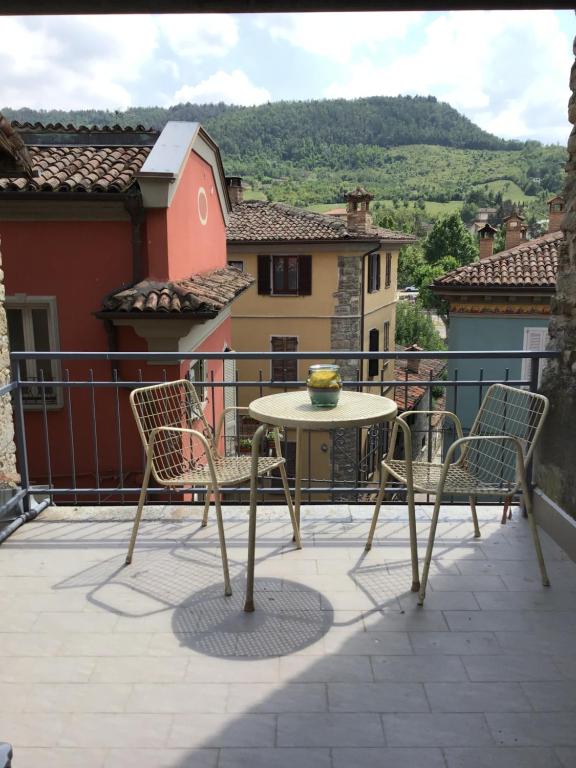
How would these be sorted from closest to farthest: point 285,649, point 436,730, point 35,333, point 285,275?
1. point 436,730
2. point 285,649
3. point 35,333
4. point 285,275

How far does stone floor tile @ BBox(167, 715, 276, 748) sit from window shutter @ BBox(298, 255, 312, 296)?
61.0ft

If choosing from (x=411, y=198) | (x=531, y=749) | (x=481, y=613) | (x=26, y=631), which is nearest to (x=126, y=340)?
(x=26, y=631)

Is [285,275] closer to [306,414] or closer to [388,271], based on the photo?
[388,271]

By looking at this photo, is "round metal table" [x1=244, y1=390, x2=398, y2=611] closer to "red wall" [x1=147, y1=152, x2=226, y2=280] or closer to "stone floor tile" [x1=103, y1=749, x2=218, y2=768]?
"stone floor tile" [x1=103, y1=749, x2=218, y2=768]

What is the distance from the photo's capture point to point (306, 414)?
9.61 ft

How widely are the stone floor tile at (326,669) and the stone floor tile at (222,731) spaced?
0.79ft

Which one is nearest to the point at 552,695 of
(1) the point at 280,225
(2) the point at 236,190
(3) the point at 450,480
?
(3) the point at 450,480

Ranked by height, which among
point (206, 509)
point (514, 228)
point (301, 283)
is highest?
point (514, 228)

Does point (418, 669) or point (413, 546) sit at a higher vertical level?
point (413, 546)

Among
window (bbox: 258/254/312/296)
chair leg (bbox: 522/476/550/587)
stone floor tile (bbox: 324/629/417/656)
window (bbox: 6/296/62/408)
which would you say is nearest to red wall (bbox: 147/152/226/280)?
window (bbox: 6/296/62/408)

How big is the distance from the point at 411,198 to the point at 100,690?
73222 mm

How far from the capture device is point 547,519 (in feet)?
11.8

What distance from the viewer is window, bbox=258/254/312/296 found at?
2014cm

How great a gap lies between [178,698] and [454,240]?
48235 mm
